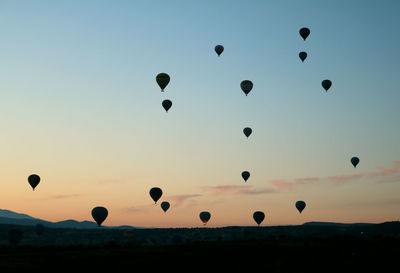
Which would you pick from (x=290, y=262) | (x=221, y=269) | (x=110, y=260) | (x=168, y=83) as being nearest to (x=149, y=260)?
(x=110, y=260)

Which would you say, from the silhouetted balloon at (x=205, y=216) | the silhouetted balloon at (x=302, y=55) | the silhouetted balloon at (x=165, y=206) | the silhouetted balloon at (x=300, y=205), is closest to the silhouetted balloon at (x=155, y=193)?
Result: the silhouetted balloon at (x=165, y=206)

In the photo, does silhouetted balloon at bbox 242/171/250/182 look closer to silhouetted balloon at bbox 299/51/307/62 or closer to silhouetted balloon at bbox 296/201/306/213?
silhouetted balloon at bbox 296/201/306/213

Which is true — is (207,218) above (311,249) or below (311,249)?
above

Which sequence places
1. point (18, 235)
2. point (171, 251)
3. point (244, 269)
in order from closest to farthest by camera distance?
point (244, 269) → point (171, 251) → point (18, 235)

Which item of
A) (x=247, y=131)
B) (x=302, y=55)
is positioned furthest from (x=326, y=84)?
(x=247, y=131)

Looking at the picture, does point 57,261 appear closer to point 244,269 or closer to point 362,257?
point 244,269

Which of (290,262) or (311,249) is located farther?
(311,249)

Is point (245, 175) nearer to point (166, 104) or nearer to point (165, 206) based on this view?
point (165, 206)
